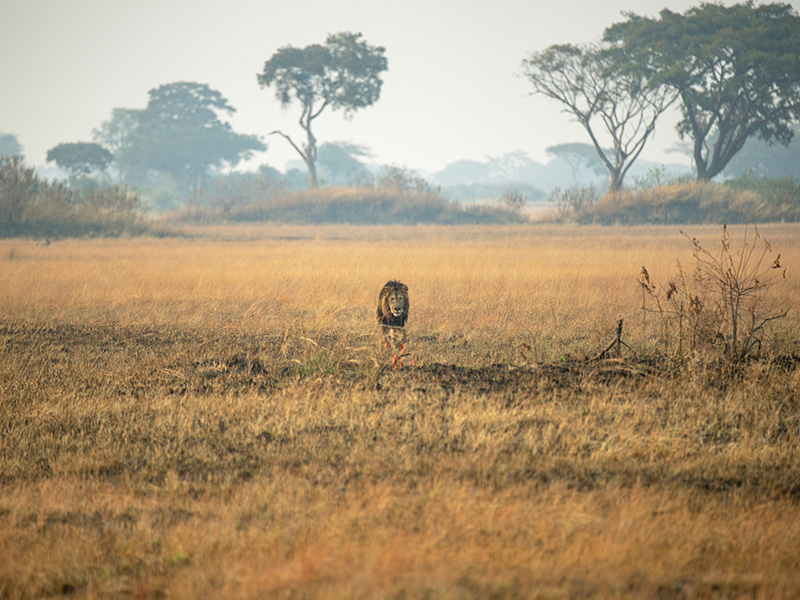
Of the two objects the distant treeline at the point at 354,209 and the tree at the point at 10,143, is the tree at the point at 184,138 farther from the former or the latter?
the tree at the point at 10,143

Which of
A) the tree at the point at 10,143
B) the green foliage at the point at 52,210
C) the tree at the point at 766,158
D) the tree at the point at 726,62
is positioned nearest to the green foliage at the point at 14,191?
the green foliage at the point at 52,210

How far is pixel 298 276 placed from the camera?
46.8 feet

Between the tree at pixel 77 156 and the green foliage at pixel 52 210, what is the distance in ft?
99.3

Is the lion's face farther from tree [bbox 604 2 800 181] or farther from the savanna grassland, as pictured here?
tree [bbox 604 2 800 181]

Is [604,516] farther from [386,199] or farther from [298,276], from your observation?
[386,199]

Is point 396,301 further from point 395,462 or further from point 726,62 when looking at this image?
point 726,62

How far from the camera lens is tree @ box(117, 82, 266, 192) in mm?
65188

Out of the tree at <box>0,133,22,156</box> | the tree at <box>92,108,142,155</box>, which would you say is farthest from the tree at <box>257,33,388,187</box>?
the tree at <box>0,133,22,156</box>

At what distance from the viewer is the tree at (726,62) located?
113 ft

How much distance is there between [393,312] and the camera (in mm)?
7422

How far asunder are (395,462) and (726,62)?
37266 millimetres

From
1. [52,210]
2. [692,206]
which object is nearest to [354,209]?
[52,210]

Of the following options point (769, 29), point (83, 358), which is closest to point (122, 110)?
point (769, 29)

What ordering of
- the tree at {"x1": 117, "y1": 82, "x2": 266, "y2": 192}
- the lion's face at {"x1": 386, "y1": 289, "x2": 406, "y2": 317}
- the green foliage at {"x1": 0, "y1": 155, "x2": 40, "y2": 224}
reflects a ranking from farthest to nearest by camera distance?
the tree at {"x1": 117, "y1": 82, "x2": 266, "y2": 192}, the green foliage at {"x1": 0, "y1": 155, "x2": 40, "y2": 224}, the lion's face at {"x1": 386, "y1": 289, "x2": 406, "y2": 317}
